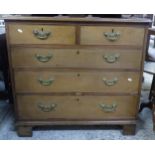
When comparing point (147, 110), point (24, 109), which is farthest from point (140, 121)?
point (24, 109)

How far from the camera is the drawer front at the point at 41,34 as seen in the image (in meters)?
1.35

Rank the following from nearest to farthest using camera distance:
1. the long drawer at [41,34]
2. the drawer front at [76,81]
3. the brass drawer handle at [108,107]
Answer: the long drawer at [41,34]
the drawer front at [76,81]
the brass drawer handle at [108,107]

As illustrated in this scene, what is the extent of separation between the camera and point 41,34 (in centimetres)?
136

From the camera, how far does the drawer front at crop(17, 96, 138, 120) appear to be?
62.1 inches

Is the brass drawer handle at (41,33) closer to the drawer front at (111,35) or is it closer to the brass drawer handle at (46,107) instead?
the drawer front at (111,35)

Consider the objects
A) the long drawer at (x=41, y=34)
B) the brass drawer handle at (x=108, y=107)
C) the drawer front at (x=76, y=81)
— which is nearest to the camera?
the long drawer at (x=41, y=34)

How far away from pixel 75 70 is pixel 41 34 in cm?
32

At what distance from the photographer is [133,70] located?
1.49m

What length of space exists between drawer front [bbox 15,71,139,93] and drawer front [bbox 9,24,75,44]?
213 millimetres

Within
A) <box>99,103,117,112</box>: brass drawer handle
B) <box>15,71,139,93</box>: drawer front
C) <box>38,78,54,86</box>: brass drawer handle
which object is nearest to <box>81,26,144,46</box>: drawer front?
<box>15,71,139,93</box>: drawer front

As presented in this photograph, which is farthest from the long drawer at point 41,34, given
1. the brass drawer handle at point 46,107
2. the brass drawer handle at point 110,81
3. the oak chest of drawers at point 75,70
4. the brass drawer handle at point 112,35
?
the brass drawer handle at point 46,107

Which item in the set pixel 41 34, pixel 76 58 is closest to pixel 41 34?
pixel 41 34
